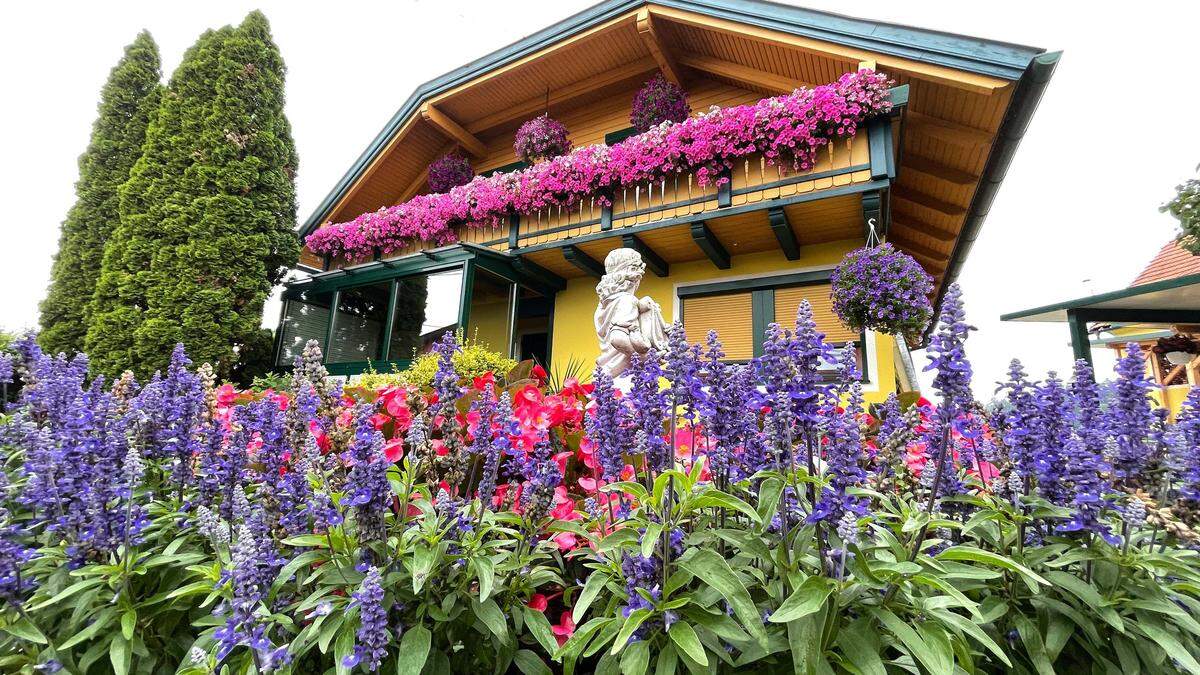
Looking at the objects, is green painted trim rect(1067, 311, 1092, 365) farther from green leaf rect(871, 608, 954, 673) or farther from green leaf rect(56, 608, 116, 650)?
green leaf rect(56, 608, 116, 650)

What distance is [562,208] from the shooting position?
8.89 metres

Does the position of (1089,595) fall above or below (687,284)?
below

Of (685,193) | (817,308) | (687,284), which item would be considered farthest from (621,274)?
(687,284)

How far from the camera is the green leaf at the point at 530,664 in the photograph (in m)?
1.33

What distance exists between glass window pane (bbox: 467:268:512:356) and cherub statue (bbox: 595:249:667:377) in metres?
5.14

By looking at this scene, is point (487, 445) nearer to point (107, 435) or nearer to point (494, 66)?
point (107, 435)

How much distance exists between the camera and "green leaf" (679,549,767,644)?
1.00 metres

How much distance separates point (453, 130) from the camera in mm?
11352

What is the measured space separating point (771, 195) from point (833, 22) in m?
2.39

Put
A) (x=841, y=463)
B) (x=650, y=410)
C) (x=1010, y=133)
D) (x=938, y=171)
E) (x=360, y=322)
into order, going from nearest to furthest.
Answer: (x=841, y=463)
(x=650, y=410)
(x=1010, y=133)
(x=938, y=171)
(x=360, y=322)

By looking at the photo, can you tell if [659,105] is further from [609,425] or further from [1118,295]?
[609,425]

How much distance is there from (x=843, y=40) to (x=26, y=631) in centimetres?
864

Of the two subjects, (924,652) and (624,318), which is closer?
(924,652)

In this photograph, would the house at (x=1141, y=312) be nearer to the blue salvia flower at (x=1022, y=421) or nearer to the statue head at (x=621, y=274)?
the statue head at (x=621, y=274)
